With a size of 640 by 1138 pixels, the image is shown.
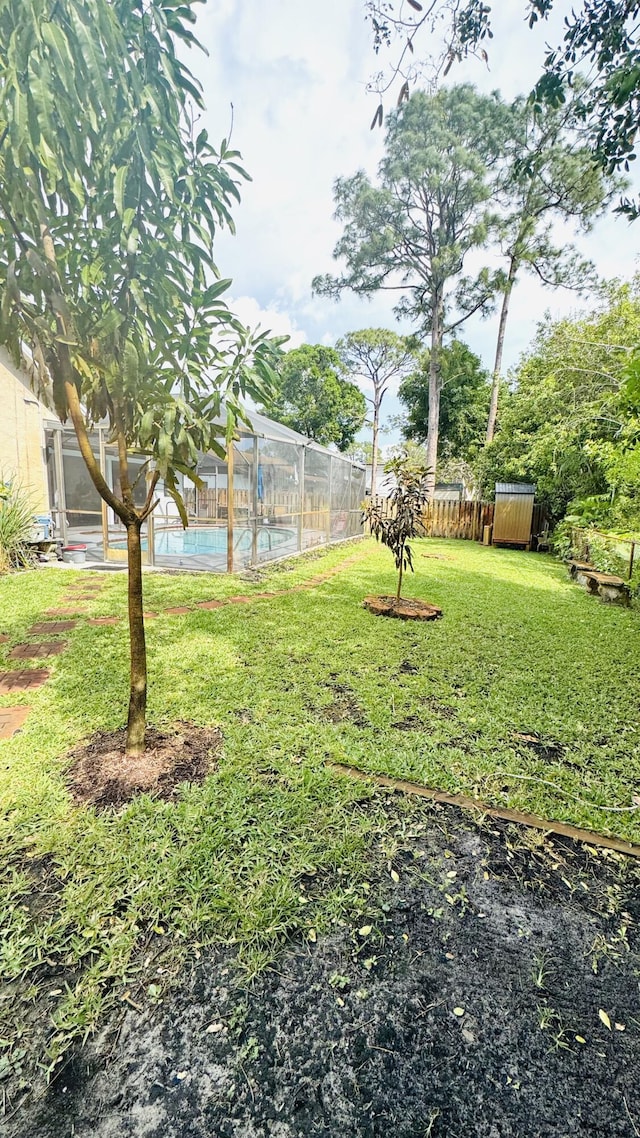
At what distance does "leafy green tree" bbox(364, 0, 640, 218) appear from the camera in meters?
2.64

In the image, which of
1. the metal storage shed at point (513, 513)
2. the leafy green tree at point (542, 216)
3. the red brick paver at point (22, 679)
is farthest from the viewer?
the leafy green tree at point (542, 216)

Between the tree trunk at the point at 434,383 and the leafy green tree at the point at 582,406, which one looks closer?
the leafy green tree at the point at 582,406

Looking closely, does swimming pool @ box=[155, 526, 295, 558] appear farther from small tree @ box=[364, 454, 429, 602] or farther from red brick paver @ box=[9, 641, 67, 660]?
red brick paver @ box=[9, 641, 67, 660]

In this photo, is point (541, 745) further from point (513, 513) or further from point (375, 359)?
point (375, 359)

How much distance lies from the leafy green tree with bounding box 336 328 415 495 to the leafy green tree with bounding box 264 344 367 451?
3.20m

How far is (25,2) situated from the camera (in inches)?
44.9

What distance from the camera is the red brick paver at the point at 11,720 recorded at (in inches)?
110

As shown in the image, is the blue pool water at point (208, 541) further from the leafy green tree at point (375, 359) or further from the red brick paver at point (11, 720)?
the leafy green tree at point (375, 359)

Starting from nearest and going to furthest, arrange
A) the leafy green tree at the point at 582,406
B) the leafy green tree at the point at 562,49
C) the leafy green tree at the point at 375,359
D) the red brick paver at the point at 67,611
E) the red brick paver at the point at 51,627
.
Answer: the leafy green tree at the point at 562,49 < the red brick paver at the point at 51,627 < the red brick paver at the point at 67,611 < the leafy green tree at the point at 582,406 < the leafy green tree at the point at 375,359

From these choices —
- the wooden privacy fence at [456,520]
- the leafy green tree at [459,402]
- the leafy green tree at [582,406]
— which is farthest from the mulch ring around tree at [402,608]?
the leafy green tree at [459,402]

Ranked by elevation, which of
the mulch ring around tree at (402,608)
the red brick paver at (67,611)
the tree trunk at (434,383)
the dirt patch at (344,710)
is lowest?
the dirt patch at (344,710)

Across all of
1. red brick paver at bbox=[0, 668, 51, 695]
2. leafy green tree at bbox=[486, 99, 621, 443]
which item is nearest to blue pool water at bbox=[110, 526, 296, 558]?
red brick paver at bbox=[0, 668, 51, 695]

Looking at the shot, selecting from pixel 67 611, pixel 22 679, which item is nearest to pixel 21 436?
pixel 67 611

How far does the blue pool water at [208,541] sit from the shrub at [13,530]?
1.77 meters
